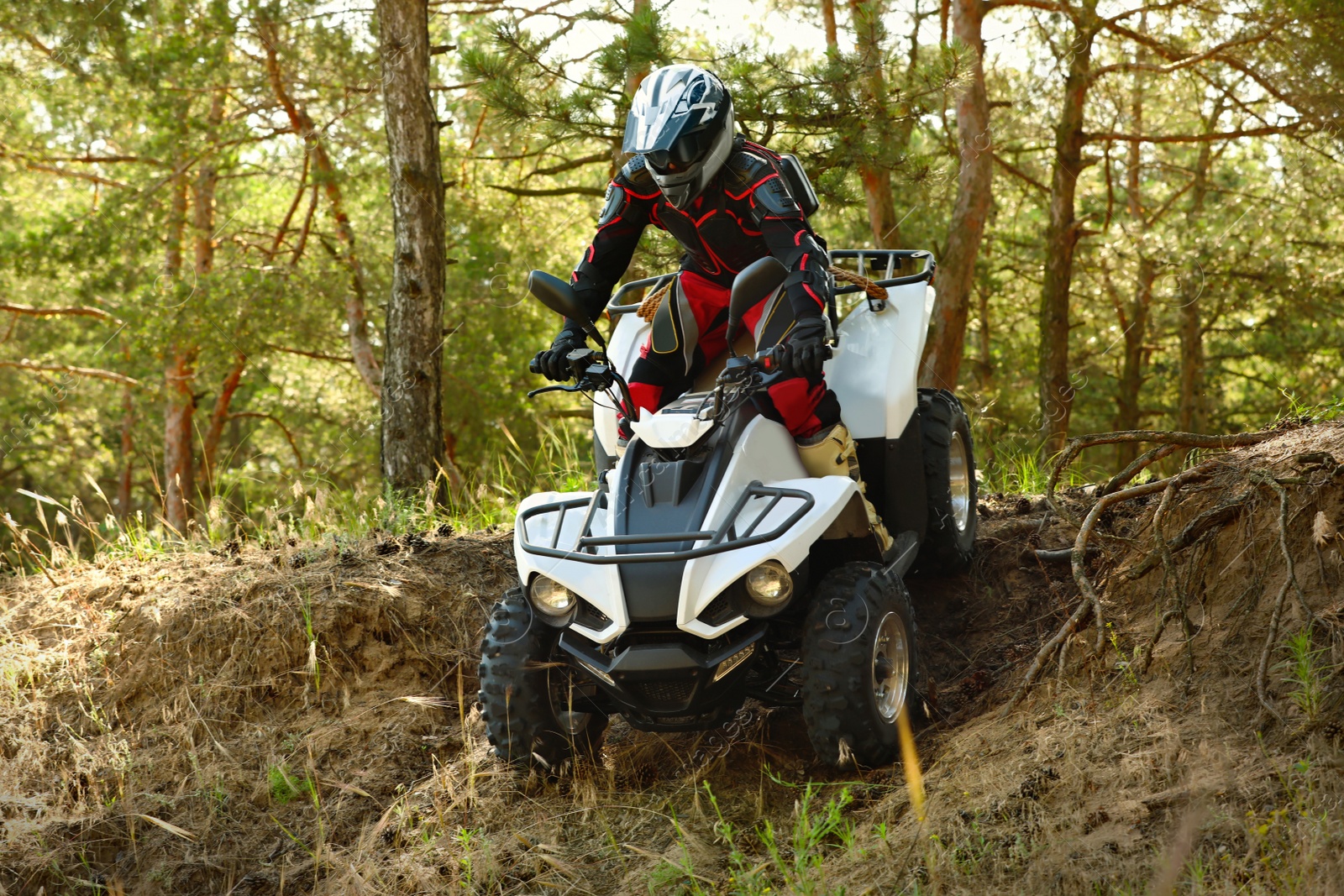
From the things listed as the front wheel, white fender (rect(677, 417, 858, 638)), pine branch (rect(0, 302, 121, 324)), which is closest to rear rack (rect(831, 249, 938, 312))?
white fender (rect(677, 417, 858, 638))

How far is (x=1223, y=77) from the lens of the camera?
11.2m

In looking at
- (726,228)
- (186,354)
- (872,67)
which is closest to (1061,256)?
(872,67)

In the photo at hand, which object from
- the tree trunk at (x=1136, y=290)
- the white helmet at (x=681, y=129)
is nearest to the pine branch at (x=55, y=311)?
the tree trunk at (x=1136, y=290)

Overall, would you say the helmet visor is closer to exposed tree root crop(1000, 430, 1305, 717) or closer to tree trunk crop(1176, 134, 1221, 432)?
exposed tree root crop(1000, 430, 1305, 717)

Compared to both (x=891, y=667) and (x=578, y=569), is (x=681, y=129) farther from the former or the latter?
(x=891, y=667)

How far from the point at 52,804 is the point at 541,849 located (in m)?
1.84

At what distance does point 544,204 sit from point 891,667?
35.7 feet

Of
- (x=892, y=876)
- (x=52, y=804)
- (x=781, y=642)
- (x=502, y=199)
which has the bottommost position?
(x=52, y=804)

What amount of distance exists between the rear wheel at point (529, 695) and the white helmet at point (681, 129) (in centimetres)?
145

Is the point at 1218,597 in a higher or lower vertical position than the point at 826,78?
lower

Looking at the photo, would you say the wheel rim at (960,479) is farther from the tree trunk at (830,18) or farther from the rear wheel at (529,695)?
the tree trunk at (830,18)

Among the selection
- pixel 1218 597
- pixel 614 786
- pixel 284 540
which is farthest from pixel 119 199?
pixel 1218 597

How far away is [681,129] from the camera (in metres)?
3.65

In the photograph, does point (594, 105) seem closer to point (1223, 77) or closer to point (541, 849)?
point (541, 849)
